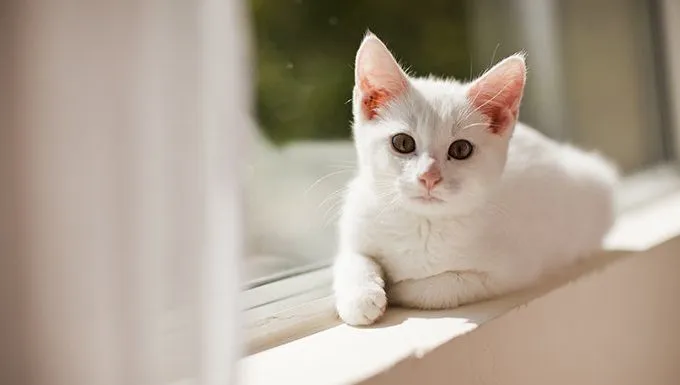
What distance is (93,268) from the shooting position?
1.78ft

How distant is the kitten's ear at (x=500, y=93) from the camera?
98 centimetres

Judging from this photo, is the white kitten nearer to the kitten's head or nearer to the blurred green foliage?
the kitten's head

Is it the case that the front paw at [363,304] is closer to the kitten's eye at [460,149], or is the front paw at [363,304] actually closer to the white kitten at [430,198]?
the white kitten at [430,198]

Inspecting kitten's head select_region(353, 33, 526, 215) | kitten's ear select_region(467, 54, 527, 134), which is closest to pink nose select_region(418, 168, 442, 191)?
kitten's head select_region(353, 33, 526, 215)

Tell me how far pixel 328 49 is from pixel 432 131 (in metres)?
0.53

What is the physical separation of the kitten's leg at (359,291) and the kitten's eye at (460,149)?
7.9 inches

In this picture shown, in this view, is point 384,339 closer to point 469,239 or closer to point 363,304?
point 363,304

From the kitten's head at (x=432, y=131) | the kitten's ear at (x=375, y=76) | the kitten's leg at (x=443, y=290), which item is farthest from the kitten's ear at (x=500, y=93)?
the kitten's leg at (x=443, y=290)

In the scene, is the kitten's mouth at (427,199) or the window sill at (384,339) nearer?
the window sill at (384,339)

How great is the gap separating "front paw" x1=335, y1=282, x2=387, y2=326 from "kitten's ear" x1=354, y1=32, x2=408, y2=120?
25cm

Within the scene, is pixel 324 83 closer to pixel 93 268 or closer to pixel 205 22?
pixel 205 22

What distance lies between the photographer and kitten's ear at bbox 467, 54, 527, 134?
98 cm

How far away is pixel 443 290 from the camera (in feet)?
3.34

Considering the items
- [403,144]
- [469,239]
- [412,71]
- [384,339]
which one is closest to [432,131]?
[403,144]
